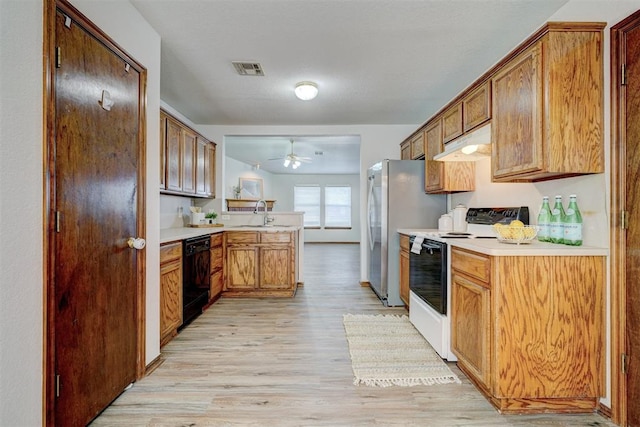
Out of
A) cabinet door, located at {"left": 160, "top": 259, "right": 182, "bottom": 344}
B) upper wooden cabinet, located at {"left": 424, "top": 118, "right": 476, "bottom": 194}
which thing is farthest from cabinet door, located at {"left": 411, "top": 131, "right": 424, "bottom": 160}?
cabinet door, located at {"left": 160, "top": 259, "right": 182, "bottom": 344}

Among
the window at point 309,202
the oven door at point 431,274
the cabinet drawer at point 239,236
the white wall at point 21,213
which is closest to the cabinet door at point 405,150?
the oven door at point 431,274

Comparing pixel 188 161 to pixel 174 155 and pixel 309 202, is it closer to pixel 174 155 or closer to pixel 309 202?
pixel 174 155

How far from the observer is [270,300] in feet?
12.9

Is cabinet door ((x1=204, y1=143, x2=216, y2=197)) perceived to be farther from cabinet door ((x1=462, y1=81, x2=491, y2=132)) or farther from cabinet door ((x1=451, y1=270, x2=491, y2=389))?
cabinet door ((x1=451, y1=270, x2=491, y2=389))

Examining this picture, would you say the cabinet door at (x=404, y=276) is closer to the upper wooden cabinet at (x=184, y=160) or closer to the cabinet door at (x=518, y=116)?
the cabinet door at (x=518, y=116)

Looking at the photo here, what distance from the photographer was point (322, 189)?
35.0 feet

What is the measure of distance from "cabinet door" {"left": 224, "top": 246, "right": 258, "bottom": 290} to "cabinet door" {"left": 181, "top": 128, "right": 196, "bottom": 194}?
3.04 feet

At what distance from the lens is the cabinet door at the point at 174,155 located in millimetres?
3236

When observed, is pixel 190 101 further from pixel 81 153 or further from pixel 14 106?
pixel 14 106

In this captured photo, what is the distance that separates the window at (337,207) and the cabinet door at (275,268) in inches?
263

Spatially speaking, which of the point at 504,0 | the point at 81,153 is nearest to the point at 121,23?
the point at 81,153

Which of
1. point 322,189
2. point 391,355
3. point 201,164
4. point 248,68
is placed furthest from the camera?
point 322,189

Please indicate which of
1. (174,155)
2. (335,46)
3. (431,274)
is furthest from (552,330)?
(174,155)

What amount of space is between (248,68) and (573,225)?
108 inches
